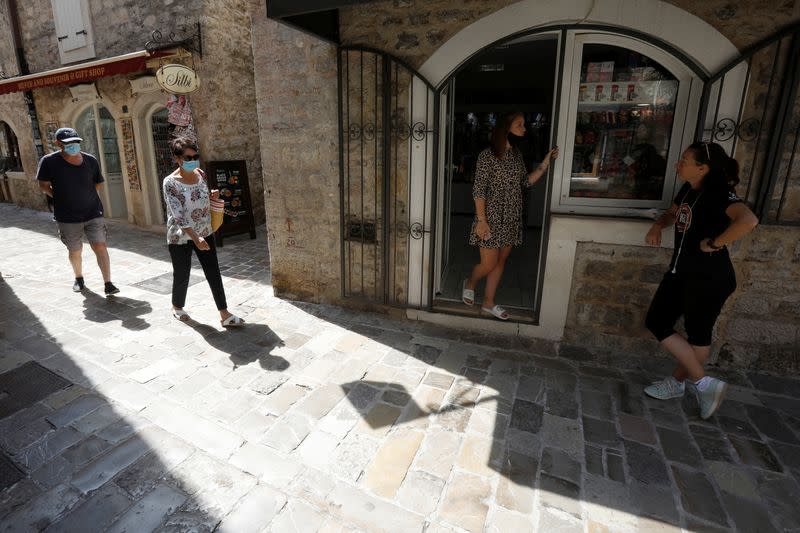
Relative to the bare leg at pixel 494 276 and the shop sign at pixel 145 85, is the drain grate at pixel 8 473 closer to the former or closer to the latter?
the bare leg at pixel 494 276

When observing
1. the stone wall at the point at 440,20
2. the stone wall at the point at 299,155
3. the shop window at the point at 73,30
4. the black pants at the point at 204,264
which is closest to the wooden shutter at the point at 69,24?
the shop window at the point at 73,30

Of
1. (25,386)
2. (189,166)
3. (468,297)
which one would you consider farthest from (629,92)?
(25,386)

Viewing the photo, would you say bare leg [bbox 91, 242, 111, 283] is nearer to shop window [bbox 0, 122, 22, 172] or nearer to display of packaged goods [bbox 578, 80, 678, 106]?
display of packaged goods [bbox 578, 80, 678, 106]

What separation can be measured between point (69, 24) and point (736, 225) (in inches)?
467

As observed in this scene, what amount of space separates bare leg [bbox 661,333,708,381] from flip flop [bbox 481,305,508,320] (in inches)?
54.6

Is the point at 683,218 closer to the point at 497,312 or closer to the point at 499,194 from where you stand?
the point at 499,194

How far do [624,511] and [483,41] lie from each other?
344 centimetres

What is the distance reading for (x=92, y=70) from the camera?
25.8 feet

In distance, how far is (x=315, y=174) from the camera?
4.56 m

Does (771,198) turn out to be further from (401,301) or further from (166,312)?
(166,312)

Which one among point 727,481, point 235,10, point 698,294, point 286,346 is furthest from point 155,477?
point 235,10

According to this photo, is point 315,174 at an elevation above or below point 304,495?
above

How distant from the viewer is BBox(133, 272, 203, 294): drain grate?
17.7ft

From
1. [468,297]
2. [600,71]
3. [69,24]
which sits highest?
[69,24]
